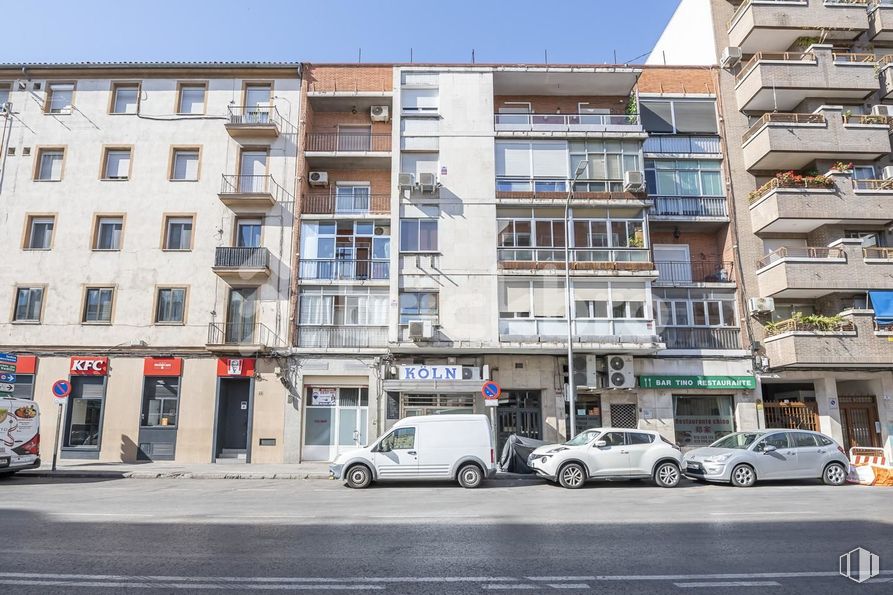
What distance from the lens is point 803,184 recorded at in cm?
2178

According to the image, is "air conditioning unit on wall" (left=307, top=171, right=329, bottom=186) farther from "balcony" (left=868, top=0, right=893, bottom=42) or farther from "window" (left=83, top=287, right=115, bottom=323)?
"balcony" (left=868, top=0, right=893, bottom=42)

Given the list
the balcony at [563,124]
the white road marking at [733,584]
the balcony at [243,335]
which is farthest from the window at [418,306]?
the white road marking at [733,584]

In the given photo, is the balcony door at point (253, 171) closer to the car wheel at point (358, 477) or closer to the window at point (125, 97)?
the window at point (125, 97)

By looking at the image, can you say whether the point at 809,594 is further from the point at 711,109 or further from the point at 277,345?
the point at 711,109

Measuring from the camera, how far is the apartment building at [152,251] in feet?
69.5

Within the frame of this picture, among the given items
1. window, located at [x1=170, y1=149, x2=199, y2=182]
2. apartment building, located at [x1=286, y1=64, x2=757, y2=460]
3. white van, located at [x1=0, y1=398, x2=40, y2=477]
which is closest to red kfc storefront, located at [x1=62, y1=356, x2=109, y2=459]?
white van, located at [x1=0, y1=398, x2=40, y2=477]

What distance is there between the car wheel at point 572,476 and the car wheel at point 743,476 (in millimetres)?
4126

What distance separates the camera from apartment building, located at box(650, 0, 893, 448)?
20578 mm

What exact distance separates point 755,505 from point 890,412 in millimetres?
14900

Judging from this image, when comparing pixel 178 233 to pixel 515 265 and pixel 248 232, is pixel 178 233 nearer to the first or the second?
pixel 248 232

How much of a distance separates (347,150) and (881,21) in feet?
79.3

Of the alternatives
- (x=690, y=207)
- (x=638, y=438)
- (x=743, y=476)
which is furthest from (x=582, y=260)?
(x=743, y=476)

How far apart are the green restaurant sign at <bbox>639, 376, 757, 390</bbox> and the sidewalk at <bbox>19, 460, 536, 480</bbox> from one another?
764 cm

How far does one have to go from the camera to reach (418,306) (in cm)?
2133
